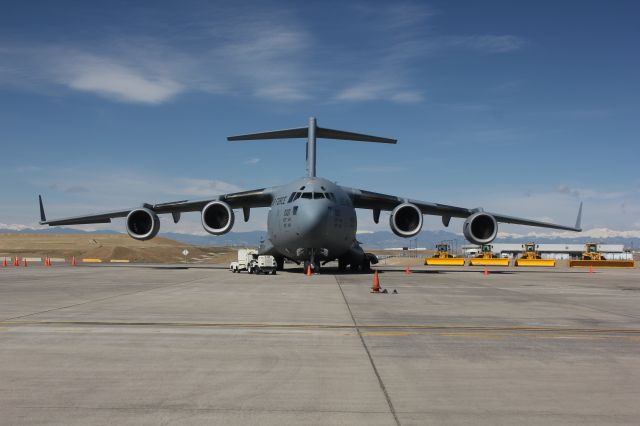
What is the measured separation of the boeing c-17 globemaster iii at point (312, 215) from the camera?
25.3 meters

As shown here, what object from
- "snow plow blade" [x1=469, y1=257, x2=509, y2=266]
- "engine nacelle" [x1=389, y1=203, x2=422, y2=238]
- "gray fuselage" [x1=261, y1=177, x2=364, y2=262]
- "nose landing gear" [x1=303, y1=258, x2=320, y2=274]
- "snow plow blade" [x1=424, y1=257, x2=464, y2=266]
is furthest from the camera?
"snow plow blade" [x1=469, y1=257, x2=509, y2=266]

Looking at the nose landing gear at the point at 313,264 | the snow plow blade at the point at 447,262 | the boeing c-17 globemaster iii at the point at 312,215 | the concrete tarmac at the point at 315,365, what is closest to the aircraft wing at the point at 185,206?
the boeing c-17 globemaster iii at the point at 312,215

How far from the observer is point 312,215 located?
2450cm

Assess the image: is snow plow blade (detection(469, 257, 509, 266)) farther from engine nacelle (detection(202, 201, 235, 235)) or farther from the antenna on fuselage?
engine nacelle (detection(202, 201, 235, 235))

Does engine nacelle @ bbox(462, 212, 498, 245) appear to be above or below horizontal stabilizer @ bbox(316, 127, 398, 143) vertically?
below

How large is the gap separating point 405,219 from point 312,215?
6533mm

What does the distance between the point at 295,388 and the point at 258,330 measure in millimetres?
3623

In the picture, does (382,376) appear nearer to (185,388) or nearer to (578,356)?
(185,388)

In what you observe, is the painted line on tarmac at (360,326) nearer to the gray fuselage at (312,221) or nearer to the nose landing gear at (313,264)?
the gray fuselage at (312,221)

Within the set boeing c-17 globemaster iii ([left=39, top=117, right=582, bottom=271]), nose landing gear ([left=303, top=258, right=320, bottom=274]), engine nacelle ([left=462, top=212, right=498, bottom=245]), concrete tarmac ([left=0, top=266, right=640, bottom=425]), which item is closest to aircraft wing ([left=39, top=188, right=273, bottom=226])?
boeing c-17 globemaster iii ([left=39, top=117, right=582, bottom=271])

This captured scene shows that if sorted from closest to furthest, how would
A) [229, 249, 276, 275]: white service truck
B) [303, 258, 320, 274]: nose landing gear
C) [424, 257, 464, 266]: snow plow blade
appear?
[303, 258, 320, 274]: nose landing gear, [229, 249, 276, 275]: white service truck, [424, 257, 464, 266]: snow plow blade

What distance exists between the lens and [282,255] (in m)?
29.9

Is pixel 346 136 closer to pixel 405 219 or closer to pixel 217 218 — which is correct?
pixel 405 219

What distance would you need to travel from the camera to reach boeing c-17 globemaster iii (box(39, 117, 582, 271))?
25281mm
